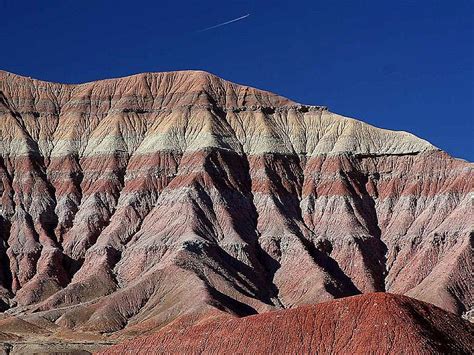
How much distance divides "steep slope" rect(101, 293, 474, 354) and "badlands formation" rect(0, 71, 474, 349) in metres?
41.5

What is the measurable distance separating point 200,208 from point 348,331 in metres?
83.8

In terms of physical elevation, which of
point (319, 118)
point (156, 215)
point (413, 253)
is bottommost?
point (413, 253)

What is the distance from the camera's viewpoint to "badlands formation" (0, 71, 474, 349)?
13200 centimetres

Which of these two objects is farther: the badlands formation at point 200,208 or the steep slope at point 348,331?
the badlands formation at point 200,208

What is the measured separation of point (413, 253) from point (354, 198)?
15.5 metres

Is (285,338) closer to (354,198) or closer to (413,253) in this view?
(413,253)

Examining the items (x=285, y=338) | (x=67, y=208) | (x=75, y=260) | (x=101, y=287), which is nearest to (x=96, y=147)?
(x=67, y=208)

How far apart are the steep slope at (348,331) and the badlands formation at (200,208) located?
41.5m

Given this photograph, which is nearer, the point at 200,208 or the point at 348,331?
the point at 348,331

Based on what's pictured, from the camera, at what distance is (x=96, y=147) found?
558 ft

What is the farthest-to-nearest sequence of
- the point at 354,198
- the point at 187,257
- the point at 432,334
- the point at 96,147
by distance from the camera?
1. the point at 96,147
2. the point at 354,198
3. the point at 187,257
4. the point at 432,334

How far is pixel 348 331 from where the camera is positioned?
225 ft

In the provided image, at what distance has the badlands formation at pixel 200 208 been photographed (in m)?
132

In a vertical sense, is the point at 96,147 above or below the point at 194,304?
above
